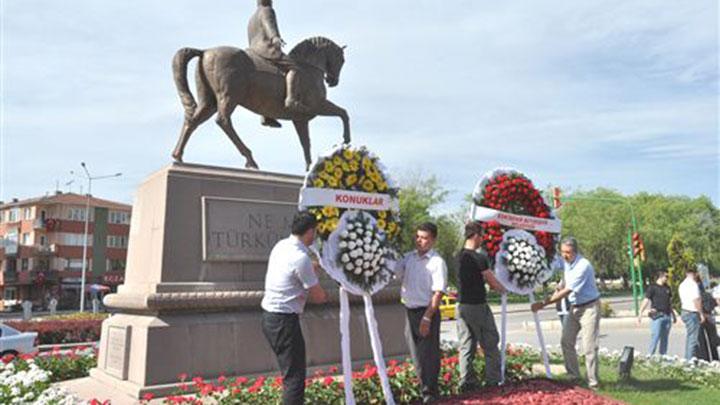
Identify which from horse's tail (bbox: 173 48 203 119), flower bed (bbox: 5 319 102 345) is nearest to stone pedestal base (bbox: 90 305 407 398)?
horse's tail (bbox: 173 48 203 119)

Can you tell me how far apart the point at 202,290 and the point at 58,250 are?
6067 centimetres

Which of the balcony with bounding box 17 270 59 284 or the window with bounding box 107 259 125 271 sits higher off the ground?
the window with bounding box 107 259 125 271

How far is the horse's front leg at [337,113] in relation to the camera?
33.6 feet

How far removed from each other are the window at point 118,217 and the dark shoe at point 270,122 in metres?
61.6

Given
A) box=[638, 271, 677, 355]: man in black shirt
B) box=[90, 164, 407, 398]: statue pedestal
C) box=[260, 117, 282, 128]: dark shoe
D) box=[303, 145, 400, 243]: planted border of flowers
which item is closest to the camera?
box=[303, 145, 400, 243]: planted border of flowers

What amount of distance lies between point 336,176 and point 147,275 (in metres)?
3.45

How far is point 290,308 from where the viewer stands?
17.4ft

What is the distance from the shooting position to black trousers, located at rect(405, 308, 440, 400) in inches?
242

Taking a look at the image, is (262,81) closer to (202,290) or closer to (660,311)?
(202,290)

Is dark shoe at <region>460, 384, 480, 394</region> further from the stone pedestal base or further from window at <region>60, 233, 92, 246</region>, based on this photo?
window at <region>60, 233, 92, 246</region>

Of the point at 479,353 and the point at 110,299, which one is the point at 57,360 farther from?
the point at 479,353

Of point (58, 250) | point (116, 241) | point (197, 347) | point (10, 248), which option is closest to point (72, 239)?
point (58, 250)

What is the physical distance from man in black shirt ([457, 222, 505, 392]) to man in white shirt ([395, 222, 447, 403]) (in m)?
0.78

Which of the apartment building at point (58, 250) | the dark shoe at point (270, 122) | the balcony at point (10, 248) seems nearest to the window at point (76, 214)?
the apartment building at point (58, 250)
